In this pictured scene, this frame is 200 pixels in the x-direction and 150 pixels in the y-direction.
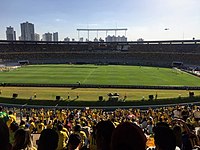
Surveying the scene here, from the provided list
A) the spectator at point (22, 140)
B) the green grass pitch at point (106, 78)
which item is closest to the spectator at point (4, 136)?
the spectator at point (22, 140)

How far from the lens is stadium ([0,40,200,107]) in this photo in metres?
38.2

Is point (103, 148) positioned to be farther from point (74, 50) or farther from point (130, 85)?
point (74, 50)

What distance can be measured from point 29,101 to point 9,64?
5732 cm

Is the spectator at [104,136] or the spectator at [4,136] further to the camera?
the spectator at [104,136]

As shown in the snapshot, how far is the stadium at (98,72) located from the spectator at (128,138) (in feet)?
102

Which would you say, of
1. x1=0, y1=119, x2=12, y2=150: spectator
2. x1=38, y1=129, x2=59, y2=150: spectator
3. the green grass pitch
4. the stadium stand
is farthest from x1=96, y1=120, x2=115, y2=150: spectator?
the stadium stand

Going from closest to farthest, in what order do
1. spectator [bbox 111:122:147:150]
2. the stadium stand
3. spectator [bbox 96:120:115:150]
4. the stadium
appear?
spectator [bbox 111:122:147:150] → spectator [bbox 96:120:115:150] → the stadium → the stadium stand

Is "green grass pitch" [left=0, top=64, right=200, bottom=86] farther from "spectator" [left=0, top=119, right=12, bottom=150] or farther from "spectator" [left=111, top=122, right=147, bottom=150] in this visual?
"spectator" [left=0, top=119, right=12, bottom=150]

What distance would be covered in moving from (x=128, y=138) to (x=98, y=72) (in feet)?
211

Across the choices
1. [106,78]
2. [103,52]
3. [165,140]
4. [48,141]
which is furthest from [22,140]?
[103,52]

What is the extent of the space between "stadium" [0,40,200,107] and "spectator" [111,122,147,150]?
31.1 m

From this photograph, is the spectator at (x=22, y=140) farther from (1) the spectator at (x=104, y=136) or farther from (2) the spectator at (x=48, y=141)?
(1) the spectator at (x=104, y=136)

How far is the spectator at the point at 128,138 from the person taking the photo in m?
2.49

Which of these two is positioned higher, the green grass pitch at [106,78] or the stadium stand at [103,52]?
the stadium stand at [103,52]
